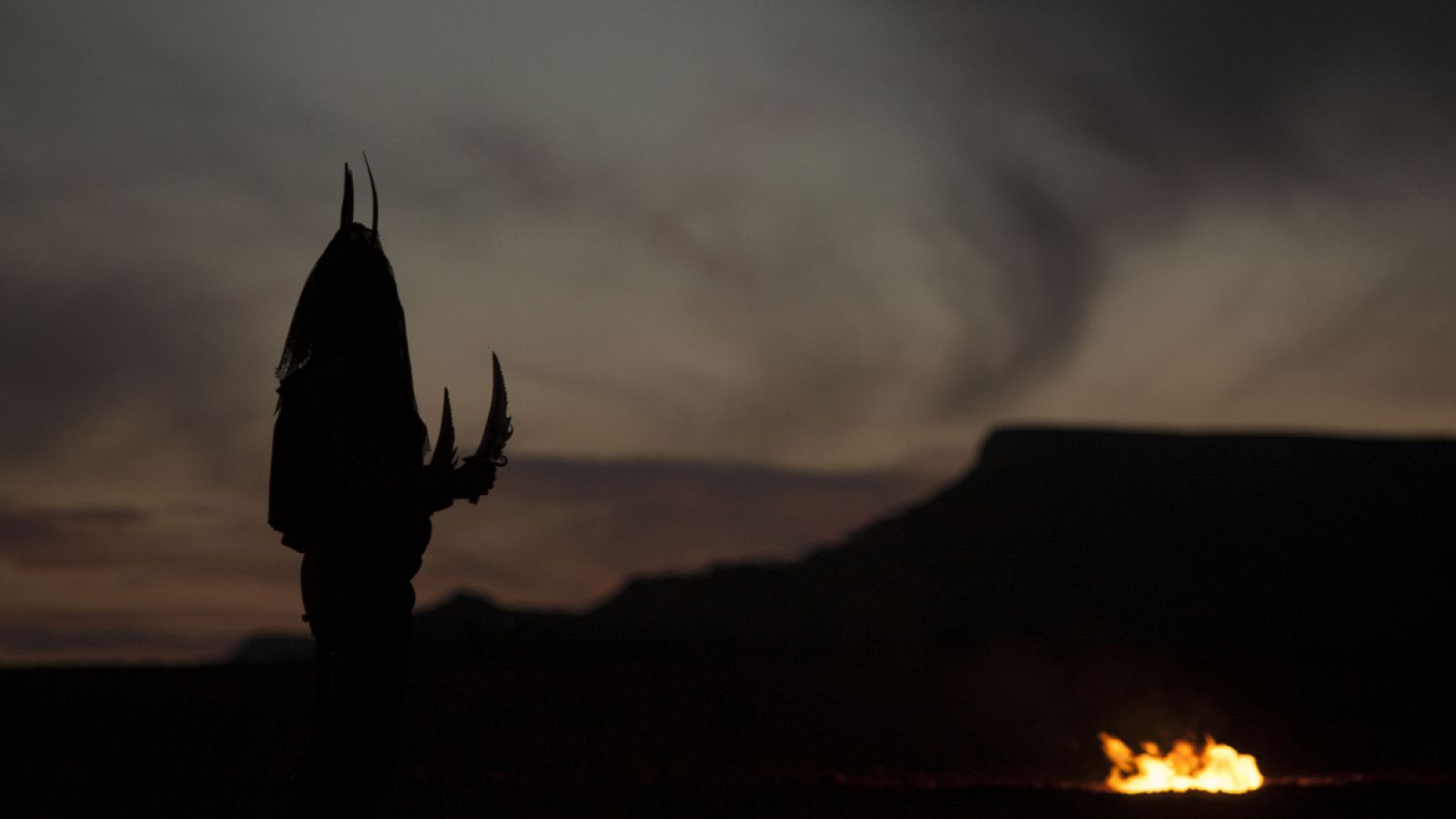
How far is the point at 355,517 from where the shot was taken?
670cm

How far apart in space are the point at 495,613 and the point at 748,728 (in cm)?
6662

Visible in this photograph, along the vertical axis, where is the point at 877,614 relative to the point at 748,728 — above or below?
above

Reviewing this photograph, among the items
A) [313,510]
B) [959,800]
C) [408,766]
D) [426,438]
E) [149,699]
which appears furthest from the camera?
[149,699]

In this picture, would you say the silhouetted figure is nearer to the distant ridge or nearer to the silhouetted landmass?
the silhouetted landmass

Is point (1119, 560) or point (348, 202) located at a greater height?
point (1119, 560)

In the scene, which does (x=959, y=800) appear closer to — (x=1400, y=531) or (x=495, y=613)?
(x=495, y=613)

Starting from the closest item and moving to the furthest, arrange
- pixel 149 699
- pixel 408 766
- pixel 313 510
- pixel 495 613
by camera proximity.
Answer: pixel 313 510
pixel 408 766
pixel 149 699
pixel 495 613

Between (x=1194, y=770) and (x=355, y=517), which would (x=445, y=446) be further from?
(x=1194, y=770)

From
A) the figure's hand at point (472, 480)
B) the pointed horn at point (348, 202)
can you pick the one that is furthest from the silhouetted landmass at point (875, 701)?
the pointed horn at point (348, 202)

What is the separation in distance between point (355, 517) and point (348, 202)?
5.15 ft

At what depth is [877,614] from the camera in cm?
10419

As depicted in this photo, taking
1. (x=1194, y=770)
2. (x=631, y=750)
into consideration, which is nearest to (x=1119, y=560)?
(x=631, y=750)

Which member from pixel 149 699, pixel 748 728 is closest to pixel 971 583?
pixel 748 728

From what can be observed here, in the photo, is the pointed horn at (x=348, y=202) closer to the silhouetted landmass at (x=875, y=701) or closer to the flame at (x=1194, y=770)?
the silhouetted landmass at (x=875, y=701)
